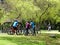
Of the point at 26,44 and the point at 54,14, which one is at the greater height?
the point at 54,14

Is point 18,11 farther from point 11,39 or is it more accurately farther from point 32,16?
point 11,39

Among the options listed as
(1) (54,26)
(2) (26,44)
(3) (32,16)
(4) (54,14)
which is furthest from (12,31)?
(1) (54,26)

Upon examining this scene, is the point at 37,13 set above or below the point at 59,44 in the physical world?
above

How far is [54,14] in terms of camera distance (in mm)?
31781

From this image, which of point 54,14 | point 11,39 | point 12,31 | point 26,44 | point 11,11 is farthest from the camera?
point 11,11

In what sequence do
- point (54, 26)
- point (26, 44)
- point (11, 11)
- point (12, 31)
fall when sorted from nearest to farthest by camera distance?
point (26, 44) → point (12, 31) → point (11, 11) → point (54, 26)

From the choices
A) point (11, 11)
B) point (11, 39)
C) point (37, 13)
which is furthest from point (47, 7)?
point (11, 39)

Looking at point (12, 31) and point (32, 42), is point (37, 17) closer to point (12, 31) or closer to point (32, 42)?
point (12, 31)

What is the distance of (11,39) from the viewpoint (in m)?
22.8

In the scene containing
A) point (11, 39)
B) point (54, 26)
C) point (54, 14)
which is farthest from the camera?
point (54, 26)

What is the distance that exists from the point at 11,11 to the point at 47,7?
247 inches

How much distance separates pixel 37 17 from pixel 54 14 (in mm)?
2482

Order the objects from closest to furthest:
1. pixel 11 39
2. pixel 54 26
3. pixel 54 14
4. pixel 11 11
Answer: pixel 11 39 → pixel 54 14 → pixel 11 11 → pixel 54 26

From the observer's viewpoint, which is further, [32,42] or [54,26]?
[54,26]
